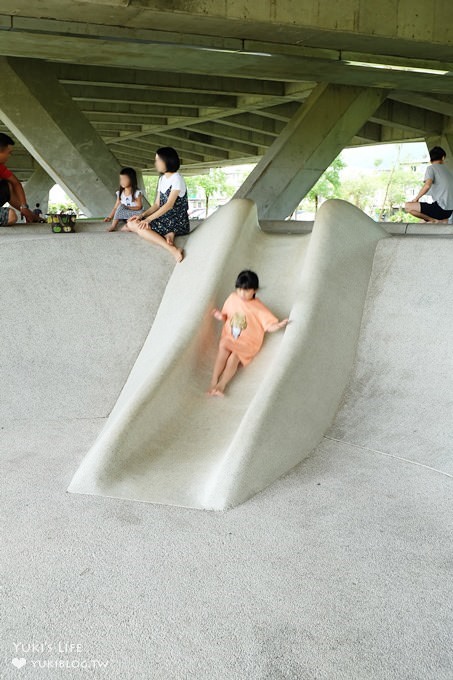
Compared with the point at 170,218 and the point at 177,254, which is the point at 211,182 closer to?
the point at 170,218

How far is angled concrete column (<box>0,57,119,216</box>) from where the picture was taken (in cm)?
1449

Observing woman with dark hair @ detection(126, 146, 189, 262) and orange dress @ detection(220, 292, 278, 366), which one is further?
woman with dark hair @ detection(126, 146, 189, 262)

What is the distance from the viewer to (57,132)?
14867 millimetres

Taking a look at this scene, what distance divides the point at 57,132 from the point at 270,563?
12204mm

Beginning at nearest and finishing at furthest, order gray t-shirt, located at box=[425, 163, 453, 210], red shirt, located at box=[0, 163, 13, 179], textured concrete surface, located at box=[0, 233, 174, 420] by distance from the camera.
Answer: textured concrete surface, located at box=[0, 233, 174, 420], red shirt, located at box=[0, 163, 13, 179], gray t-shirt, located at box=[425, 163, 453, 210]

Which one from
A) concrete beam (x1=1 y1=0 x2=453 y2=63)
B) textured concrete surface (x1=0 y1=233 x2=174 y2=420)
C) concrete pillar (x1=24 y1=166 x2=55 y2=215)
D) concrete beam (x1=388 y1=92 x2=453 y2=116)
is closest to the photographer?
textured concrete surface (x1=0 y1=233 x2=174 y2=420)

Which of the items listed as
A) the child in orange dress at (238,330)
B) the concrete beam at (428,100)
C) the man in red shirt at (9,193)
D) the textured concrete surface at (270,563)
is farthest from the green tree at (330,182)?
the textured concrete surface at (270,563)

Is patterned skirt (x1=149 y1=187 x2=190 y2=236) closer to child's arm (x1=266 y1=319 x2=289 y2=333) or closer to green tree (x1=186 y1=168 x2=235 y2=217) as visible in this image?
child's arm (x1=266 y1=319 x2=289 y2=333)

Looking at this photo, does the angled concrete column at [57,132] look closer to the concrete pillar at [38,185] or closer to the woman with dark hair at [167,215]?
the woman with dark hair at [167,215]

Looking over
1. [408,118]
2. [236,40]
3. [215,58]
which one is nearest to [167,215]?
[236,40]

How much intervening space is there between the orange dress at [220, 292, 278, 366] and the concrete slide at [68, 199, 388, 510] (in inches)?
7.8

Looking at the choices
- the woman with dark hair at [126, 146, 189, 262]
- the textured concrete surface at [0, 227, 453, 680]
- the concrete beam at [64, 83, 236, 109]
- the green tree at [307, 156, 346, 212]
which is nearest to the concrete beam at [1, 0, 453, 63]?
the woman with dark hair at [126, 146, 189, 262]

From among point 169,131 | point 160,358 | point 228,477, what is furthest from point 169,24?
point 169,131

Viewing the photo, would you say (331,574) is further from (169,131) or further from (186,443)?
(169,131)
